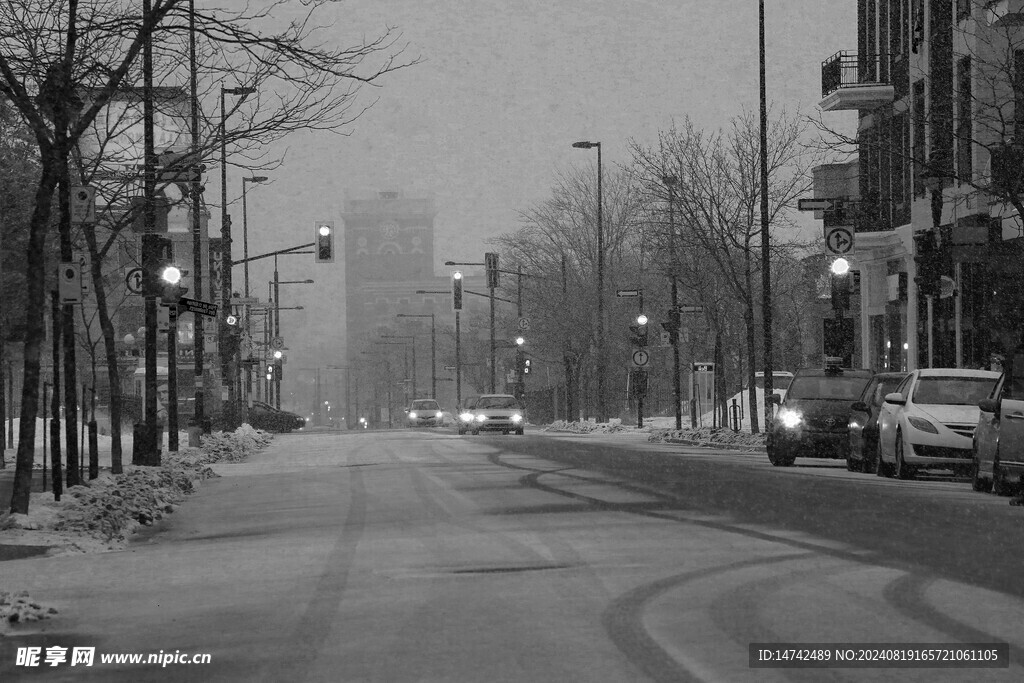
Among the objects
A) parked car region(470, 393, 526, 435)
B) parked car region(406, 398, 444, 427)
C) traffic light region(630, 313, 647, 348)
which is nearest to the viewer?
traffic light region(630, 313, 647, 348)

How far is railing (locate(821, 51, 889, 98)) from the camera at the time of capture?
1945 inches

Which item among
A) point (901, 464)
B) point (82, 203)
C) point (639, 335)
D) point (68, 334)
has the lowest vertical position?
point (901, 464)

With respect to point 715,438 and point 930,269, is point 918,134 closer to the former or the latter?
point 715,438

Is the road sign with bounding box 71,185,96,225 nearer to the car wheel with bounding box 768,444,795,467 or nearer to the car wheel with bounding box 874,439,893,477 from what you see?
the car wheel with bounding box 874,439,893,477

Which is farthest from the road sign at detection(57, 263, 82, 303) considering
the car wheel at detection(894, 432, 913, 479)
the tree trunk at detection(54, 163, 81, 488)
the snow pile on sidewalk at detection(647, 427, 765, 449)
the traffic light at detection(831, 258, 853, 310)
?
the snow pile on sidewalk at detection(647, 427, 765, 449)

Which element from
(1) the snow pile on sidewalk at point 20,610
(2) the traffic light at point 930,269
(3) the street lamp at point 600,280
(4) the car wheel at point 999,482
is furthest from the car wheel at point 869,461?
(3) the street lamp at point 600,280

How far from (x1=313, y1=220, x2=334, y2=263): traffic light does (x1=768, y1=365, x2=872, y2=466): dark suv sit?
61.2 feet

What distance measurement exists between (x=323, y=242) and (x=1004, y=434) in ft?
96.0

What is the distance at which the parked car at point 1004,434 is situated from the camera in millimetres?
19391

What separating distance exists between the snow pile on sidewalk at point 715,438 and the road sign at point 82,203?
21270 millimetres

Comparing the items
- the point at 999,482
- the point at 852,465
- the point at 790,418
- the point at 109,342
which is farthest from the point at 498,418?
the point at 999,482

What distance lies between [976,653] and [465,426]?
1976 inches

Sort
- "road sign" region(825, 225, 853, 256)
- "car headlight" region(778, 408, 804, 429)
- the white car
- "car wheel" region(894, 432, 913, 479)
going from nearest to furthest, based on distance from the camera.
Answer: the white car, "car wheel" region(894, 432, 913, 479), "car headlight" region(778, 408, 804, 429), "road sign" region(825, 225, 853, 256)

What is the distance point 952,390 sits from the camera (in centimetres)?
2534
